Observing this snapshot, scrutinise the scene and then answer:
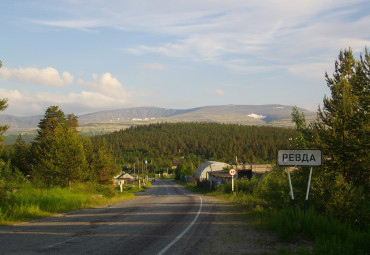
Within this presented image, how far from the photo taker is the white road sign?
11.2 m

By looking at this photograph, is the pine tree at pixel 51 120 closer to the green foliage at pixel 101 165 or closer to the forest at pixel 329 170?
the green foliage at pixel 101 165

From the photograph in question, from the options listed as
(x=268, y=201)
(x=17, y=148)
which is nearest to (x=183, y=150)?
(x=17, y=148)

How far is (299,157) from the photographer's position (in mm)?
11297

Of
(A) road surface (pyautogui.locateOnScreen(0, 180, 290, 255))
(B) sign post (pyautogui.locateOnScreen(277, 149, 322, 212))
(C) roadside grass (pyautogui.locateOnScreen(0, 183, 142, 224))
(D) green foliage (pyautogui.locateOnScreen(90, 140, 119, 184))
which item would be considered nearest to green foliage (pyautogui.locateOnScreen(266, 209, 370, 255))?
(A) road surface (pyautogui.locateOnScreen(0, 180, 290, 255))

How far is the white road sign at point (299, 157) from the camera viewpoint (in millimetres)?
11180

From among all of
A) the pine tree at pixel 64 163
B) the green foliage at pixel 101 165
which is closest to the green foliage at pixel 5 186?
the pine tree at pixel 64 163

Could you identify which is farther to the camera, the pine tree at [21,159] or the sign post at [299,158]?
the pine tree at [21,159]

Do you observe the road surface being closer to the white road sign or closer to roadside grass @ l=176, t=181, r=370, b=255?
roadside grass @ l=176, t=181, r=370, b=255

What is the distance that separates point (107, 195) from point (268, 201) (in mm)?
17086

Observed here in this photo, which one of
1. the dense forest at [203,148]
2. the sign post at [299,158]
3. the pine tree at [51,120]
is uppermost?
the pine tree at [51,120]

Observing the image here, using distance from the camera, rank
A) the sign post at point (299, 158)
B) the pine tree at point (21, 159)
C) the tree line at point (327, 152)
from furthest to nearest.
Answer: the pine tree at point (21, 159), the tree line at point (327, 152), the sign post at point (299, 158)

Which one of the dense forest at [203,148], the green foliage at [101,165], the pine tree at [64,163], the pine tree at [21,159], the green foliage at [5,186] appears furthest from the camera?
the dense forest at [203,148]

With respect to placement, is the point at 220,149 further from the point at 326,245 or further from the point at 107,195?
the point at 326,245

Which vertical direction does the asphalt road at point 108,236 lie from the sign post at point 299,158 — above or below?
below
